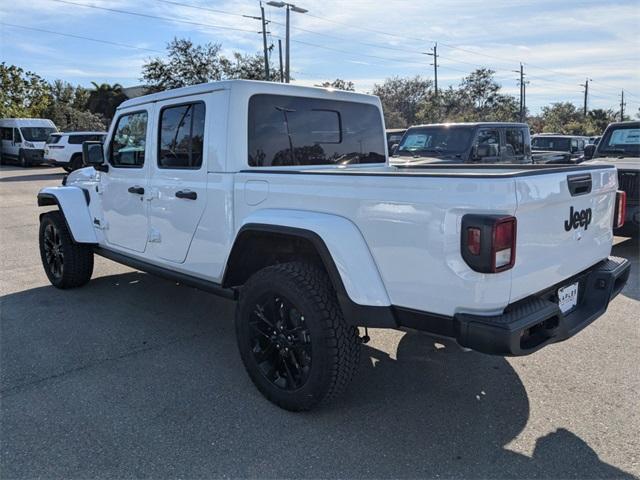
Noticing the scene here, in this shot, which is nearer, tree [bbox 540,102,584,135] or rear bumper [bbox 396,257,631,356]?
rear bumper [bbox 396,257,631,356]

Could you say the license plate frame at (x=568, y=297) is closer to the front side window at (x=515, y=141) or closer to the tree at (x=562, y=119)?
the front side window at (x=515, y=141)

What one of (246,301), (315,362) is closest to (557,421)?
(315,362)

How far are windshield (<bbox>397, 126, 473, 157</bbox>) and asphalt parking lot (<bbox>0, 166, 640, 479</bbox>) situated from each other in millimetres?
4874

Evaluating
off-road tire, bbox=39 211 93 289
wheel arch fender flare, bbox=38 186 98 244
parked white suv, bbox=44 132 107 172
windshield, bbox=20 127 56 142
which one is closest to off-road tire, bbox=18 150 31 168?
windshield, bbox=20 127 56 142

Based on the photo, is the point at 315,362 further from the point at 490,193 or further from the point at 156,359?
the point at 156,359

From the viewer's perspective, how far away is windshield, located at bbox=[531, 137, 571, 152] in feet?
54.6

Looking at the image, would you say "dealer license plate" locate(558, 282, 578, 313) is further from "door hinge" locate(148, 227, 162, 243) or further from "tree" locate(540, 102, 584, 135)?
"tree" locate(540, 102, 584, 135)

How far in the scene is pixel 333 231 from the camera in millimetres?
2762

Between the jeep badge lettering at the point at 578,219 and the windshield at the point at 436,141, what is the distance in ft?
20.1

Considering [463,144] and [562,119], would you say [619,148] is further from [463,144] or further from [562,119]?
[562,119]

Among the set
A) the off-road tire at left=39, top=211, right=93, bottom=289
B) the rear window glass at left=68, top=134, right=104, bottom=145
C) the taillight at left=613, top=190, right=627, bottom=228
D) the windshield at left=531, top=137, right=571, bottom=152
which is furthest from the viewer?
the rear window glass at left=68, top=134, right=104, bottom=145

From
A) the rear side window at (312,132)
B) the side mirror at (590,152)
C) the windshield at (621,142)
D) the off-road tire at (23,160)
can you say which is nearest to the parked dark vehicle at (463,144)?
the side mirror at (590,152)

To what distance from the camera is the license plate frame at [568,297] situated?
113 inches

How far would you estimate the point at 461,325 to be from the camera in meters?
2.38
